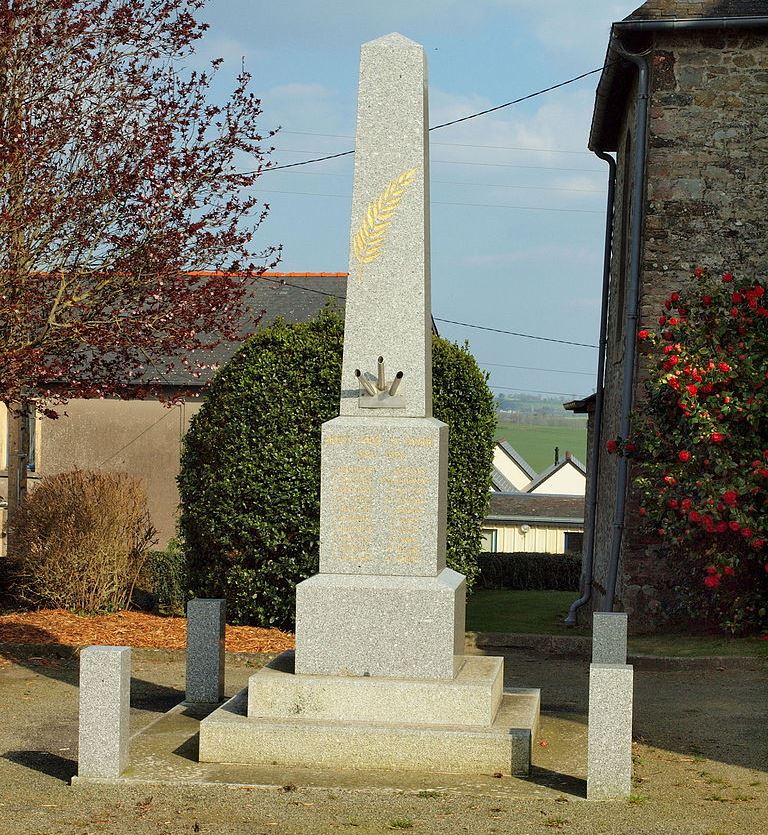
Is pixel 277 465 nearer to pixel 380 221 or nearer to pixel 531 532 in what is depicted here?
pixel 380 221

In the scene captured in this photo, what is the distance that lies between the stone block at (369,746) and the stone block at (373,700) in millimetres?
72

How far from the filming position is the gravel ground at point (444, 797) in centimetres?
583

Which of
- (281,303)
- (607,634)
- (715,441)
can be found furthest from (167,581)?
(281,303)

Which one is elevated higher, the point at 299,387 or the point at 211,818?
the point at 299,387

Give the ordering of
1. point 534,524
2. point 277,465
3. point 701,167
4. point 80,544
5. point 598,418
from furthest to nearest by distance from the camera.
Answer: point 534,524 < point 598,418 < point 701,167 < point 80,544 < point 277,465

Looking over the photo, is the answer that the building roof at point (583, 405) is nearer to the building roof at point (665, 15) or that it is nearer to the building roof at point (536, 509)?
the building roof at point (665, 15)

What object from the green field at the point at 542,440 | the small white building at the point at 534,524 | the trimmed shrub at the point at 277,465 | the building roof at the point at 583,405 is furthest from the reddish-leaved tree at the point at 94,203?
the green field at the point at 542,440

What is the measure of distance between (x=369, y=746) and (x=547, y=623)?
8.44 m

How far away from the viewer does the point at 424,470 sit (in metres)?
7.42

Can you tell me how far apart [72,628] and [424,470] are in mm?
5797

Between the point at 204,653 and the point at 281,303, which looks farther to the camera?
the point at 281,303

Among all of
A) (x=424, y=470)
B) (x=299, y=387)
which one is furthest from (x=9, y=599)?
(x=424, y=470)

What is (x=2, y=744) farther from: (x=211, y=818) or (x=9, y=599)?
(x=9, y=599)

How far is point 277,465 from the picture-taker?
1233 cm
